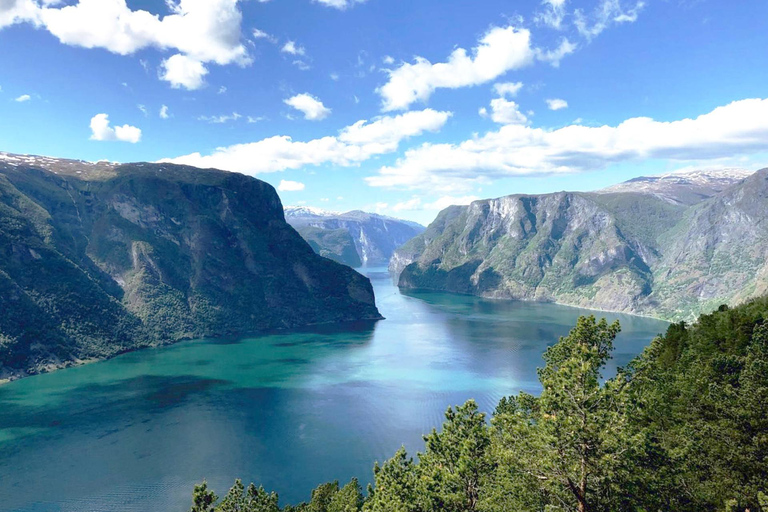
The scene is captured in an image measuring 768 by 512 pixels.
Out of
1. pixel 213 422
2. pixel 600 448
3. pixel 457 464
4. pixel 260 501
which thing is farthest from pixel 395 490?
pixel 213 422

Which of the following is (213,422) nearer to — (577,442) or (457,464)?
(457,464)

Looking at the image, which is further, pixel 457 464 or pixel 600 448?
pixel 457 464

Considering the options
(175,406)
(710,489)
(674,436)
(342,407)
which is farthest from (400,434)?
(710,489)

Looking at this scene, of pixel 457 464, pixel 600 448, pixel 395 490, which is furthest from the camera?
pixel 395 490

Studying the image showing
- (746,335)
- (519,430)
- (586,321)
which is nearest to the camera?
(519,430)

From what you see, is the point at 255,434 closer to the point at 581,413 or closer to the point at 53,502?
the point at 53,502

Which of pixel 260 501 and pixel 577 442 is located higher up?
pixel 577 442

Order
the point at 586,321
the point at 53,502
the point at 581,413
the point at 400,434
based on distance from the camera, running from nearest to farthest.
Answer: the point at 581,413 → the point at 586,321 → the point at 53,502 → the point at 400,434

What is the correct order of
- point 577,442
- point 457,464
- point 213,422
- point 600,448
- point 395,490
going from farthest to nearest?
point 213,422, point 395,490, point 457,464, point 577,442, point 600,448
